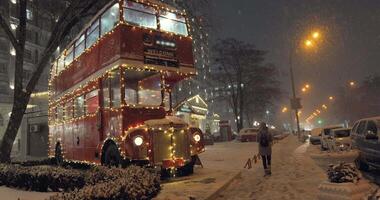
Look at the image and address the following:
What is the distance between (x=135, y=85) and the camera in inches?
439

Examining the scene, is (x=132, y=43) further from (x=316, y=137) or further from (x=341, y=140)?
(x=316, y=137)

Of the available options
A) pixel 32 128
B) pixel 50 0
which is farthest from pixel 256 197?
pixel 32 128

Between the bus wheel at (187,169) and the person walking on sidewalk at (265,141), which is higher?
the person walking on sidewalk at (265,141)

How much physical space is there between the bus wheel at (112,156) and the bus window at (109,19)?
3776 millimetres

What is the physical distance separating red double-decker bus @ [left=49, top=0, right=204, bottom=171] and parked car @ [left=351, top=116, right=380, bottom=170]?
5197 millimetres

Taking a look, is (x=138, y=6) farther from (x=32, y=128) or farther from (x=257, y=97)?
(x=257, y=97)

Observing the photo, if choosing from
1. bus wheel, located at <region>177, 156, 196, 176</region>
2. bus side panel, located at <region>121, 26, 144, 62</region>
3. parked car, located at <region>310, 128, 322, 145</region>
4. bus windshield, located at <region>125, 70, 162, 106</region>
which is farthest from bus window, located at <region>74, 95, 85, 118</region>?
parked car, located at <region>310, 128, 322, 145</region>

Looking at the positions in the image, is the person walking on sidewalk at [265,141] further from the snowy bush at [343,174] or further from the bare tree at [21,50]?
the bare tree at [21,50]

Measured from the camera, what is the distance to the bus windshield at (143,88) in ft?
36.1

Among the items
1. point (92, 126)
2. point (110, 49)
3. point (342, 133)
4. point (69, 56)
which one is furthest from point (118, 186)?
point (342, 133)

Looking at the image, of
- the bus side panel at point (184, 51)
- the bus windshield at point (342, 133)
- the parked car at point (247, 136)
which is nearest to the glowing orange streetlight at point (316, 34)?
the bus windshield at point (342, 133)

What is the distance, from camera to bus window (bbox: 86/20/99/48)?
40.8 feet

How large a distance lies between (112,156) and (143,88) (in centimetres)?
235

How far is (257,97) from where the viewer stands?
48750mm
